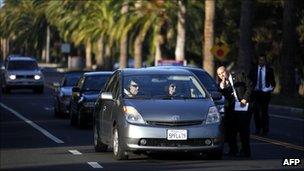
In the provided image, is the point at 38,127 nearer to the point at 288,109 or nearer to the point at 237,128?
the point at 237,128

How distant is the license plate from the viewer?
13102 millimetres

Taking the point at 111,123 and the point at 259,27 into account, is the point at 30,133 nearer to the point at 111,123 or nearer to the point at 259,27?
the point at 111,123

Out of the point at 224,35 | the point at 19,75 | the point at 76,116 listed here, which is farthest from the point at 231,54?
the point at 76,116

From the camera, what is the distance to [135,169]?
41.7 ft

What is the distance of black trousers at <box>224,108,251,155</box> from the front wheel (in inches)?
84.5

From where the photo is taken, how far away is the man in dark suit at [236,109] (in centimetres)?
1460

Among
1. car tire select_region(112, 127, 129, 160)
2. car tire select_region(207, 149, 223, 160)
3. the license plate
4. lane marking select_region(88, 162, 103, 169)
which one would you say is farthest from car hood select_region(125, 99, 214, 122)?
lane marking select_region(88, 162, 103, 169)

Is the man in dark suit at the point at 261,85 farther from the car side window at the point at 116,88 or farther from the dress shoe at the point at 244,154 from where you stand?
the car side window at the point at 116,88

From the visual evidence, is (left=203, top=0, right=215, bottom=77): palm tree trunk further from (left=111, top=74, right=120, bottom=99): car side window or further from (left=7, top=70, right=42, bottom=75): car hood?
(left=111, top=74, right=120, bottom=99): car side window

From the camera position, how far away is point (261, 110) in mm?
20250

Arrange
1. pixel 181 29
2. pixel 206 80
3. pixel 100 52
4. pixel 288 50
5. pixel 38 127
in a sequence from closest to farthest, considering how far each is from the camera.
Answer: pixel 206 80 < pixel 38 127 < pixel 288 50 < pixel 181 29 < pixel 100 52

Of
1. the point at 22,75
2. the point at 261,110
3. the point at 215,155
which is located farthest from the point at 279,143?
the point at 22,75

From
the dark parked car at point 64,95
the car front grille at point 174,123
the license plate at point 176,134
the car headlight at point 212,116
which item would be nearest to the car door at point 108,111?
the car front grille at point 174,123

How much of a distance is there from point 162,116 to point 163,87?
1.08 meters
